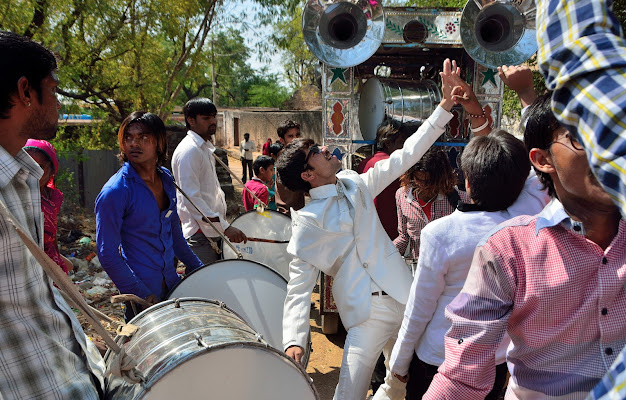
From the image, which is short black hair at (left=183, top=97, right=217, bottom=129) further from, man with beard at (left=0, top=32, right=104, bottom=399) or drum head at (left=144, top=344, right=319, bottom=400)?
drum head at (left=144, top=344, right=319, bottom=400)

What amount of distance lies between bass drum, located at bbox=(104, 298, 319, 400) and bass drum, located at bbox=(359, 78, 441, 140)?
420 centimetres

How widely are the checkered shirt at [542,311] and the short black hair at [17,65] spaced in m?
1.36

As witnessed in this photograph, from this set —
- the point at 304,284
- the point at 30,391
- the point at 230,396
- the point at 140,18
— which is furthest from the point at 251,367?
the point at 140,18

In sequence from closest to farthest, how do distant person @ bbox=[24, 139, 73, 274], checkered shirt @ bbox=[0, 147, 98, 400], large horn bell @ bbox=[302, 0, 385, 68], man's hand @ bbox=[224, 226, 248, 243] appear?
checkered shirt @ bbox=[0, 147, 98, 400] → distant person @ bbox=[24, 139, 73, 274] → man's hand @ bbox=[224, 226, 248, 243] → large horn bell @ bbox=[302, 0, 385, 68]

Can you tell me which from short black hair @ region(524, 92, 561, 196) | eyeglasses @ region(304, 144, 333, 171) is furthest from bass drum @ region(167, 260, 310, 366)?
short black hair @ region(524, 92, 561, 196)

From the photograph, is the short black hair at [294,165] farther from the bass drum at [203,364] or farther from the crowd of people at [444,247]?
the bass drum at [203,364]

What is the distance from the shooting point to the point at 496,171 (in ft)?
6.23

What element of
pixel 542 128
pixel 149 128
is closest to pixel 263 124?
pixel 149 128

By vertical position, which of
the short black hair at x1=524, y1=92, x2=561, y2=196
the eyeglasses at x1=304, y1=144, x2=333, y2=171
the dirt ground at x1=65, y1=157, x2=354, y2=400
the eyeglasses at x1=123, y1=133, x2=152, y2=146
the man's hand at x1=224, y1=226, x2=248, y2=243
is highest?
the short black hair at x1=524, y1=92, x2=561, y2=196

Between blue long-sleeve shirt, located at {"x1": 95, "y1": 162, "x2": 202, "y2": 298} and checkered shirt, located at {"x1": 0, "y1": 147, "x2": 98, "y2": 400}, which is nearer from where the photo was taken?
checkered shirt, located at {"x1": 0, "y1": 147, "x2": 98, "y2": 400}

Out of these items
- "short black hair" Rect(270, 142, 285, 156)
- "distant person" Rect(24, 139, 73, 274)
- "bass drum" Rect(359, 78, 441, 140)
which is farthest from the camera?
"short black hair" Rect(270, 142, 285, 156)

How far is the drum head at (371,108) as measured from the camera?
5617mm

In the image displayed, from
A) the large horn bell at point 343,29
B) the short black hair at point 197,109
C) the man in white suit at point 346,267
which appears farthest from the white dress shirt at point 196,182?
the large horn bell at point 343,29

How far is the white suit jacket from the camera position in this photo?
7.93 feet
